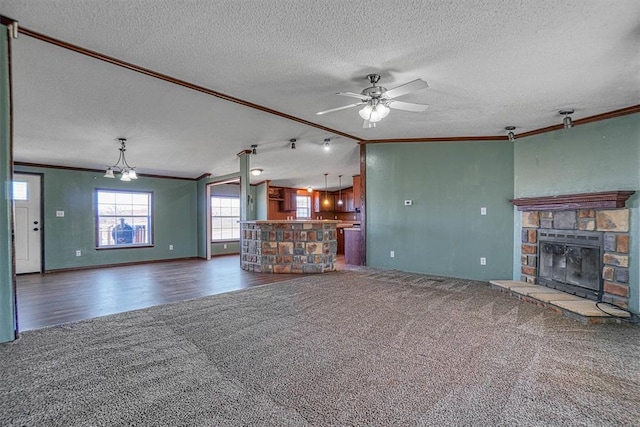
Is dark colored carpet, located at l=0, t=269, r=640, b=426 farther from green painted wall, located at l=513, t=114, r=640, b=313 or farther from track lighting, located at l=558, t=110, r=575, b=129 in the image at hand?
track lighting, located at l=558, t=110, r=575, b=129

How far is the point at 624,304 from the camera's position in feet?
11.1

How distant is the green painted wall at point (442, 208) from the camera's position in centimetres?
498

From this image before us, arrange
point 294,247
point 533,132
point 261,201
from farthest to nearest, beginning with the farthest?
point 261,201, point 294,247, point 533,132

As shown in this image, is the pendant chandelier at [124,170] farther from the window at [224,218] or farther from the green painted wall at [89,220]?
the window at [224,218]

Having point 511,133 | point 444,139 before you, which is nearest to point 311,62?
point 444,139

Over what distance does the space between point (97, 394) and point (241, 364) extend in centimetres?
85

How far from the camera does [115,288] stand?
4637 millimetres

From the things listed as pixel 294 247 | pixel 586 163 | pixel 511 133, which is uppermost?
pixel 511 133

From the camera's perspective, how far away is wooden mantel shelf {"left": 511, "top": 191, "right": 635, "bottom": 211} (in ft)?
Result: 11.3

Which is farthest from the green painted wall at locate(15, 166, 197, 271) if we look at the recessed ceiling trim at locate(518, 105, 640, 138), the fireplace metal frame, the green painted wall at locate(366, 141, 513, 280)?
the recessed ceiling trim at locate(518, 105, 640, 138)

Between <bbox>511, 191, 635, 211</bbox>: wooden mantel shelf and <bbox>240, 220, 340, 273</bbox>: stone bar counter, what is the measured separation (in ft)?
10.6

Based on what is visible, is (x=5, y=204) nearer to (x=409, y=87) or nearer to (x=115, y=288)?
(x=115, y=288)

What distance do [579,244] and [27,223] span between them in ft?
31.0

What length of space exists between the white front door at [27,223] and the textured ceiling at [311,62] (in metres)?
1.59
